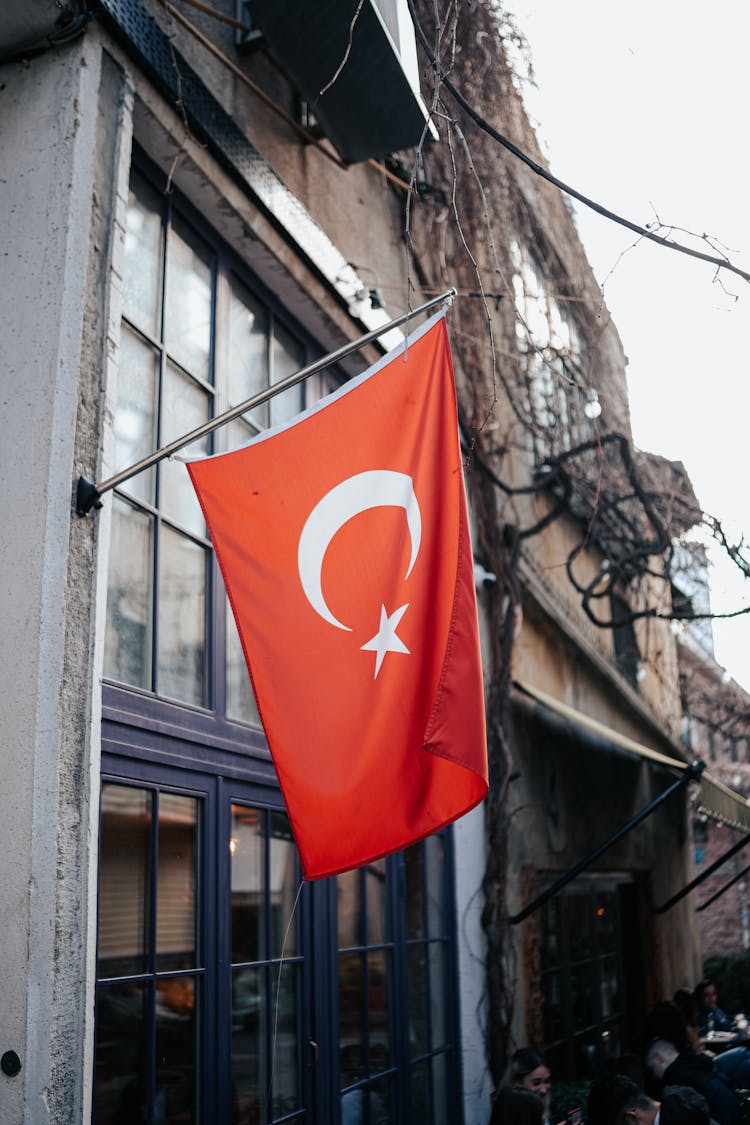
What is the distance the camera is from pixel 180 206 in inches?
204

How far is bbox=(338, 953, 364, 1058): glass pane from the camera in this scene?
18.8ft

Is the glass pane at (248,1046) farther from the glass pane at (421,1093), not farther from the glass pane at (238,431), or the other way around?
the glass pane at (238,431)

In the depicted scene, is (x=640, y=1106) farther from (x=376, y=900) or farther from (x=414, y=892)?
(x=414, y=892)

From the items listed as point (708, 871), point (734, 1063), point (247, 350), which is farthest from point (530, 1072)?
point (708, 871)

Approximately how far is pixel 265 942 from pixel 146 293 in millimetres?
2960

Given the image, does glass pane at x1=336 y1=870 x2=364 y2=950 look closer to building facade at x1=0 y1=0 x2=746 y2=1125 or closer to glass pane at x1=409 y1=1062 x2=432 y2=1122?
building facade at x1=0 y1=0 x2=746 y2=1125

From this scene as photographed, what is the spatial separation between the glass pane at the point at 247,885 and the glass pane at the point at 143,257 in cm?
223

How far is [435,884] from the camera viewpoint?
23.6 ft

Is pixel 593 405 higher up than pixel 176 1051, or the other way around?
pixel 593 405

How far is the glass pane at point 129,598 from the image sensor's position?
4.27 metres

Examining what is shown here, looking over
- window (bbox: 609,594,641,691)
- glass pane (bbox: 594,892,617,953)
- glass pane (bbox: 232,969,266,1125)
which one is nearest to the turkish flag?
glass pane (bbox: 232,969,266,1125)

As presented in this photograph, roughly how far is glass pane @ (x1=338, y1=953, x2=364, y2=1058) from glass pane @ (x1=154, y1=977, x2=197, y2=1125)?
4.64ft

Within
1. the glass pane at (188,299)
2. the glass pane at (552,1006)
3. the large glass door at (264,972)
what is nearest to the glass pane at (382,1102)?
the large glass door at (264,972)

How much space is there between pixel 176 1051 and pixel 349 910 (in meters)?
1.83
